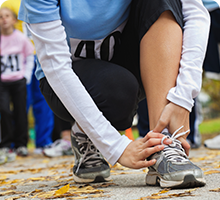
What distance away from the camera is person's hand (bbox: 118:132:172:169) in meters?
1.12

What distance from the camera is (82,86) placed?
3.98ft

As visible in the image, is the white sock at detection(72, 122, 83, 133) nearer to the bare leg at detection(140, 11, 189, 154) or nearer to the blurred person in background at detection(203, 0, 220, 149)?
the bare leg at detection(140, 11, 189, 154)

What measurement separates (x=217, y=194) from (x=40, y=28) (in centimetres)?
91

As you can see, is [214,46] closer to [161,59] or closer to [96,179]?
[161,59]

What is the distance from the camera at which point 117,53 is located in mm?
1587

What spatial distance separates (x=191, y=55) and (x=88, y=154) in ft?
2.24

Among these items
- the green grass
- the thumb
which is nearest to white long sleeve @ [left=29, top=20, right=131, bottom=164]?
the thumb

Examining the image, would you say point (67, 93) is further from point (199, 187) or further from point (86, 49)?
point (199, 187)

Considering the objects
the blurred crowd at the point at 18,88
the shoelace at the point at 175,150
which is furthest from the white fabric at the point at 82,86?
the blurred crowd at the point at 18,88

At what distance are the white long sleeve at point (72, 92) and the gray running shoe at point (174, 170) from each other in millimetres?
154

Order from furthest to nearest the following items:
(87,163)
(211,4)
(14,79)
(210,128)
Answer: (210,128) < (14,79) < (211,4) < (87,163)

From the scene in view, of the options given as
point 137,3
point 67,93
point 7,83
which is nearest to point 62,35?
point 67,93

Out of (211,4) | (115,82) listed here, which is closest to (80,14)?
(115,82)

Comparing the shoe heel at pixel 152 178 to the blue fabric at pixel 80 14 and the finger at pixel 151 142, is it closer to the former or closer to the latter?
the finger at pixel 151 142
